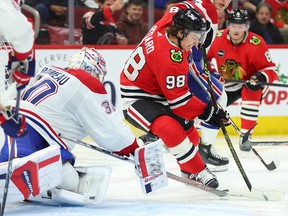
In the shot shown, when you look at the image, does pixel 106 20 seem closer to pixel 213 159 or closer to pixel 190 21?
pixel 213 159

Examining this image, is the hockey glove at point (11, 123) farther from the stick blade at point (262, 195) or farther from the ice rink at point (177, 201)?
the stick blade at point (262, 195)

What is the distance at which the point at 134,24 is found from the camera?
6.68 meters

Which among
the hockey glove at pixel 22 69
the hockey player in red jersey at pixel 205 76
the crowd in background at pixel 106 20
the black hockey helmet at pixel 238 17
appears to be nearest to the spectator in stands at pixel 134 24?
the crowd in background at pixel 106 20

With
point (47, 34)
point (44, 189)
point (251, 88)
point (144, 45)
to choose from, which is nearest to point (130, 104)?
point (144, 45)

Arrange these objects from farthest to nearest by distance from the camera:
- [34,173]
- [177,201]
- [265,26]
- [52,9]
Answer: [265,26] < [52,9] < [177,201] < [34,173]

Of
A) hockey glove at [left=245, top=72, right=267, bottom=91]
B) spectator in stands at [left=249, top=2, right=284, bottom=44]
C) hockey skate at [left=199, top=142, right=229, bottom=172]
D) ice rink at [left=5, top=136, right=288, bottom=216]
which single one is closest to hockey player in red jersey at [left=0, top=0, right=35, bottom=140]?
ice rink at [left=5, top=136, right=288, bottom=216]

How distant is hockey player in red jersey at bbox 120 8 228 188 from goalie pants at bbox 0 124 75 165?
0.58 m

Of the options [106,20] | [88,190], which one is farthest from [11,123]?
[106,20]

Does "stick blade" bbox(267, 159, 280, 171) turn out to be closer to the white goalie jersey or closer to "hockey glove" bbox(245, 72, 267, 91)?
"hockey glove" bbox(245, 72, 267, 91)

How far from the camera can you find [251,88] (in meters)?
5.76

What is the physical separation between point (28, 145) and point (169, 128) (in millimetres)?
736

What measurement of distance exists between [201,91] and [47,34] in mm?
1932

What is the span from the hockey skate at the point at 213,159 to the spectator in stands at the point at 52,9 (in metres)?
1.81

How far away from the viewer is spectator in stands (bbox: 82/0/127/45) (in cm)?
660
